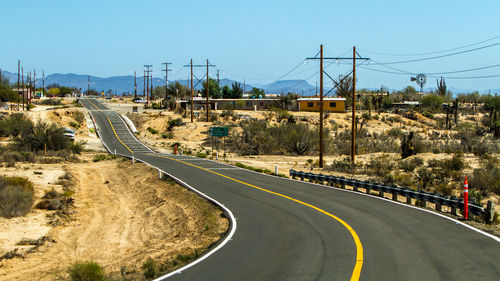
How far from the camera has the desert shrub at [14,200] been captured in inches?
850

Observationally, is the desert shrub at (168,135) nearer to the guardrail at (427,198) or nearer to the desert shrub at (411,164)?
the desert shrub at (411,164)

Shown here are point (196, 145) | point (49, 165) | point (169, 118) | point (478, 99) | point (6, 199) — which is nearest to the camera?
point (6, 199)

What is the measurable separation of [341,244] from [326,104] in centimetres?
8392

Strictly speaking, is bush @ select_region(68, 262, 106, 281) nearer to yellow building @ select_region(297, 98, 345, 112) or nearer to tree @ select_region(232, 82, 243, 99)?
yellow building @ select_region(297, 98, 345, 112)

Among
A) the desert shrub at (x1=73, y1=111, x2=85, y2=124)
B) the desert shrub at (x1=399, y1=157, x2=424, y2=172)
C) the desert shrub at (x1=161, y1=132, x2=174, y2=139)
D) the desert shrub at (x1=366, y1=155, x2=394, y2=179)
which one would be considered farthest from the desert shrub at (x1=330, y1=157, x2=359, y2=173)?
the desert shrub at (x1=73, y1=111, x2=85, y2=124)

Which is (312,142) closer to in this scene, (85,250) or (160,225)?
(160,225)

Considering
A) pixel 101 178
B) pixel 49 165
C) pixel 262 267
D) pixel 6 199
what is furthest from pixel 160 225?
pixel 49 165

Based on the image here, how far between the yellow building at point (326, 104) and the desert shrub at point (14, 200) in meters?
74.1

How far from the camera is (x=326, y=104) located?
95.0 meters

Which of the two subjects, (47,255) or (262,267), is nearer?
(262,267)

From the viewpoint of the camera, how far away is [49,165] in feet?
138

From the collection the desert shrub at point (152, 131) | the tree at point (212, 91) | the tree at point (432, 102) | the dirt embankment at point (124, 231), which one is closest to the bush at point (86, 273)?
the dirt embankment at point (124, 231)

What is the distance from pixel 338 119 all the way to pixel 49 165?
54.6 m

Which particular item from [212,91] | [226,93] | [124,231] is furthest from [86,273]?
[226,93]
